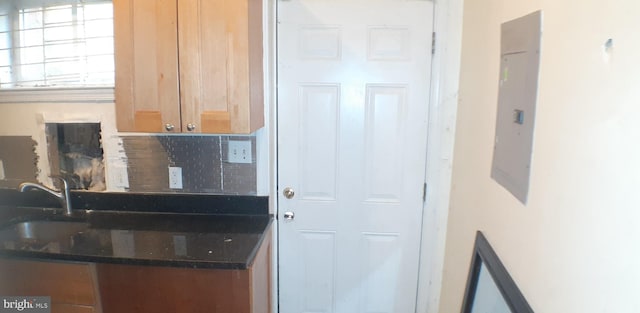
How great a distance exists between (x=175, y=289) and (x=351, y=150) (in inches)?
42.1

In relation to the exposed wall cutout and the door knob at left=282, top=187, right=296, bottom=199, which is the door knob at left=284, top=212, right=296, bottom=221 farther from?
the exposed wall cutout

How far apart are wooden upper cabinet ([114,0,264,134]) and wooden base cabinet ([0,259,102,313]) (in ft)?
2.11

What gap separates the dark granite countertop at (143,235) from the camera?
158 centimetres

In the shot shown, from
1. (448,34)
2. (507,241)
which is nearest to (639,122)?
(507,241)

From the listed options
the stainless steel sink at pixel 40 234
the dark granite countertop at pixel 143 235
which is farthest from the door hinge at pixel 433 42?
the stainless steel sink at pixel 40 234

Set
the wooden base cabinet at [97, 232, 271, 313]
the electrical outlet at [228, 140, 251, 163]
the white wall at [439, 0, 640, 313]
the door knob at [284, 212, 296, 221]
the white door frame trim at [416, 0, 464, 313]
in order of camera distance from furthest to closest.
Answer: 1. the door knob at [284, 212, 296, 221]
2. the electrical outlet at [228, 140, 251, 163]
3. the white door frame trim at [416, 0, 464, 313]
4. the wooden base cabinet at [97, 232, 271, 313]
5. the white wall at [439, 0, 640, 313]

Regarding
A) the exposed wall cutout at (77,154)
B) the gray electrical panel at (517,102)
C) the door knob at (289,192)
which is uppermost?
the gray electrical panel at (517,102)

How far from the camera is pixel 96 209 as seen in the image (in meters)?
2.13

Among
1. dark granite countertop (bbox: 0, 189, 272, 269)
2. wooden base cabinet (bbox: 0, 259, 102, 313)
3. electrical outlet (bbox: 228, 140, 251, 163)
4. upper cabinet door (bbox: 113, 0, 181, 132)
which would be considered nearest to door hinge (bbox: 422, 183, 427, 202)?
dark granite countertop (bbox: 0, 189, 272, 269)

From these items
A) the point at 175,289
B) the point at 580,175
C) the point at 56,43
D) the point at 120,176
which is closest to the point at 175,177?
the point at 120,176

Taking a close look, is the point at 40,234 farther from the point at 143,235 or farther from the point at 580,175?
the point at 580,175

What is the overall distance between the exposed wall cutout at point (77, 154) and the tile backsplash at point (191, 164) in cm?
17

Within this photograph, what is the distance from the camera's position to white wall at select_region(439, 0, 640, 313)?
650 millimetres

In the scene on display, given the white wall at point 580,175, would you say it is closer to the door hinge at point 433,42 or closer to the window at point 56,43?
the door hinge at point 433,42
